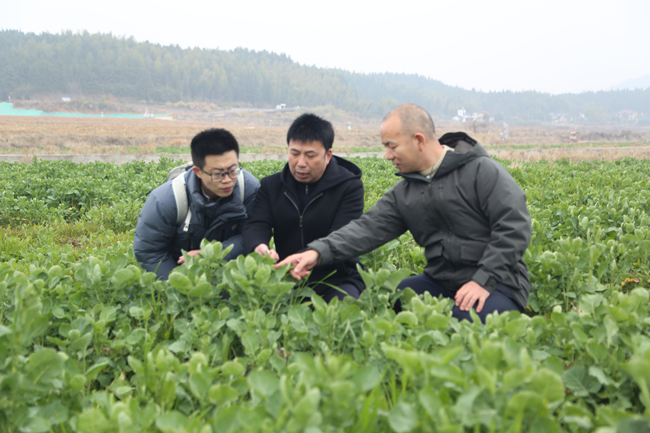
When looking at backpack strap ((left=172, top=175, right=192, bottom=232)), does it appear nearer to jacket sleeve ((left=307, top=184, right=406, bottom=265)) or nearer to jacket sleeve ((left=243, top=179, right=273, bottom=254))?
jacket sleeve ((left=243, top=179, right=273, bottom=254))

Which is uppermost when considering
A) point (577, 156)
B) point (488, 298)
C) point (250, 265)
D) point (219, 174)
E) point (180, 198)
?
point (219, 174)

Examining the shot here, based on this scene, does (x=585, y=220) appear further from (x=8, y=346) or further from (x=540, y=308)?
(x=8, y=346)

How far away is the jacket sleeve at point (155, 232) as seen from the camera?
330 cm

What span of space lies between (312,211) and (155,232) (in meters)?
1.25

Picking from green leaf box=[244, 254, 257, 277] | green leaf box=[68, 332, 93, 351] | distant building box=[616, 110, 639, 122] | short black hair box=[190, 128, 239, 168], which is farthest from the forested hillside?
green leaf box=[244, 254, 257, 277]

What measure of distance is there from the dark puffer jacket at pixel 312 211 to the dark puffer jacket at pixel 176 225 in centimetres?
24

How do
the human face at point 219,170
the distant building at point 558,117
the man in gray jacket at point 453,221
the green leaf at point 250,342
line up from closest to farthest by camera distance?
1. the green leaf at point 250,342
2. the man in gray jacket at point 453,221
3. the human face at point 219,170
4. the distant building at point 558,117

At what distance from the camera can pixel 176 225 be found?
3.42 metres

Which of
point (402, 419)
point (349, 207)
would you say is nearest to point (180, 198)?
point (349, 207)

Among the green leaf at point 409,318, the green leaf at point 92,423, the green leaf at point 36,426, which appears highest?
the green leaf at point 409,318

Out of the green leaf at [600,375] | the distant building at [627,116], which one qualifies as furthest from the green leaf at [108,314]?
the distant building at [627,116]

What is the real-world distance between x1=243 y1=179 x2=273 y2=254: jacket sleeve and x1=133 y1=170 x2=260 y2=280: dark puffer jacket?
171 millimetres

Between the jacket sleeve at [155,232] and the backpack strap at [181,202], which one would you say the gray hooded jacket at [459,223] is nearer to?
the backpack strap at [181,202]

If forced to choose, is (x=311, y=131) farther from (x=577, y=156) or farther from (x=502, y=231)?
Answer: (x=577, y=156)
